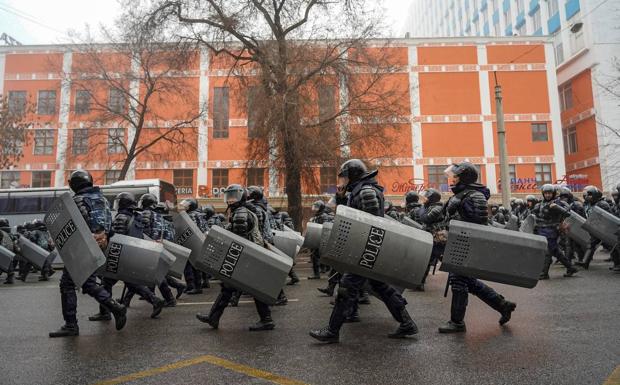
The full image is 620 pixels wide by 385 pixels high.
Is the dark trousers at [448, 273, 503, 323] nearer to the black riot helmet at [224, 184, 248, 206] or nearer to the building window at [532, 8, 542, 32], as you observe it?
the black riot helmet at [224, 184, 248, 206]

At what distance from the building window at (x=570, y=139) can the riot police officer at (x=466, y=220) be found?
122 feet

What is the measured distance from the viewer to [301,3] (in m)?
18.8

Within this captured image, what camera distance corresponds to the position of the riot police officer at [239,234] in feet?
17.7

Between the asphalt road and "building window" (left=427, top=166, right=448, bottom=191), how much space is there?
25880 millimetres

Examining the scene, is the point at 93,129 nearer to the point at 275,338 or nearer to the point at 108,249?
the point at 108,249

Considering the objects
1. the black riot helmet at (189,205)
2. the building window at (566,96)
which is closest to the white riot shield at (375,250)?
the black riot helmet at (189,205)

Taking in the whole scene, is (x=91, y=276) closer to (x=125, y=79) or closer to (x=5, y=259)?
(x=5, y=259)

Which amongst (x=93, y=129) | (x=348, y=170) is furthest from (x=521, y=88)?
(x=348, y=170)

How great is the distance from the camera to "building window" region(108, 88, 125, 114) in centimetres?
2468

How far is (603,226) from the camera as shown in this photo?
32.5 feet

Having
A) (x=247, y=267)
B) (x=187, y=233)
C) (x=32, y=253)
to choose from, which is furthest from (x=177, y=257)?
(x=32, y=253)

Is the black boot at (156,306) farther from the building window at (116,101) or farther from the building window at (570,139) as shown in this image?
the building window at (570,139)

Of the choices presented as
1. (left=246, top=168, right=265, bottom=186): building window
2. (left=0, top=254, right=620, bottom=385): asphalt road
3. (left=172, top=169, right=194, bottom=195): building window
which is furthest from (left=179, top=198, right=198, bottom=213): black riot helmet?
(left=172, top=169, right=194, bottom=195): building window

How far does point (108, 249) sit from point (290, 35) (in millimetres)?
15121
